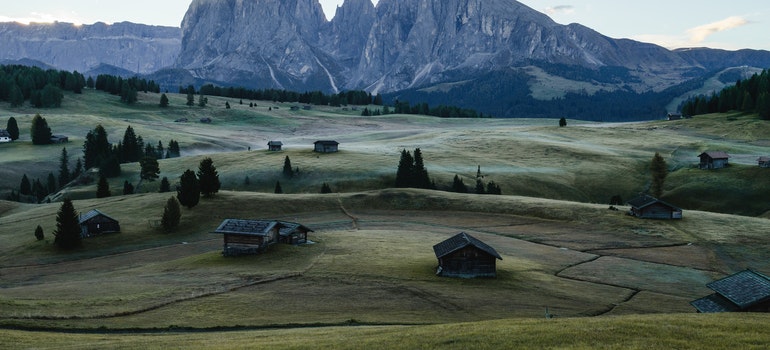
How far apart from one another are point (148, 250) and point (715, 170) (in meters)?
115

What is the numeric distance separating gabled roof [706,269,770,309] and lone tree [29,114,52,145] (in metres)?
187

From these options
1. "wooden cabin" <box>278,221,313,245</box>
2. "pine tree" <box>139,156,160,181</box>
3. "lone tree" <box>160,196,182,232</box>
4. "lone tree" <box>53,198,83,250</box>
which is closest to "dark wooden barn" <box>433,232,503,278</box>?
"wooden cabin" <box>278,221,313,245</box>

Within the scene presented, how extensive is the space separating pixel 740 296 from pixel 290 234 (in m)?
49.5

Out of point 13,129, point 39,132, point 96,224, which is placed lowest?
point 96,224

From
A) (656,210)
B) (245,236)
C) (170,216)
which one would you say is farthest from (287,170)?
(656,210)

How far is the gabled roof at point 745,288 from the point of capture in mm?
43250

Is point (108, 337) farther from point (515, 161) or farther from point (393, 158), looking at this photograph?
point (515, 161)

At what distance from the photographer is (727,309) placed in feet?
Answer: 146

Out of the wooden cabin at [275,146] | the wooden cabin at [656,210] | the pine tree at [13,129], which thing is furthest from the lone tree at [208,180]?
the pine tree at [13,129]

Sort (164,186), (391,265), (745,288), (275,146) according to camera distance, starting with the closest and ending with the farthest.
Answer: (745,288) < (391,265) < (164,186) < (275,146)

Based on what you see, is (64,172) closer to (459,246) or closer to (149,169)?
(149,169)

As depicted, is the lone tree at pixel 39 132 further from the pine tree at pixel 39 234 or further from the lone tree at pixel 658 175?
the lone tree at pixel 658 175

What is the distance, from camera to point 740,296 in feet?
147

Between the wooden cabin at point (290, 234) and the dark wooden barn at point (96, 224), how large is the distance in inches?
1071
